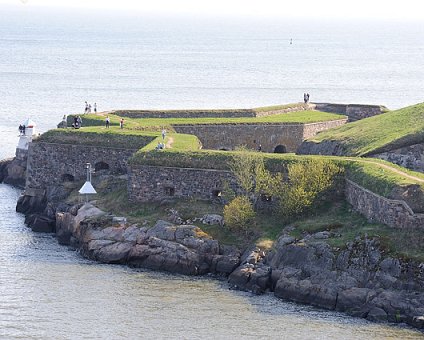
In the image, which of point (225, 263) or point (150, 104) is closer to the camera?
point (225, 263)

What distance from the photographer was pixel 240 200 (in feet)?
201

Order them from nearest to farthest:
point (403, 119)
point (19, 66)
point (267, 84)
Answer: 1. point (403, 119)
2. point (267, 84)
3. point (19, 66)

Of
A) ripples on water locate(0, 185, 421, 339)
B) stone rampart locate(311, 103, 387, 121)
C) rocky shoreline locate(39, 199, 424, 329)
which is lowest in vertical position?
ripples on water locate(0, 185, 421, 339)

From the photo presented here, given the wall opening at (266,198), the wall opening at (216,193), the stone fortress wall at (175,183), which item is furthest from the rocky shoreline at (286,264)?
the wall opening at (266,198)

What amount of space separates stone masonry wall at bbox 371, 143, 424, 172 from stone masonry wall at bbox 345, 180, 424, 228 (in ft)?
25.7

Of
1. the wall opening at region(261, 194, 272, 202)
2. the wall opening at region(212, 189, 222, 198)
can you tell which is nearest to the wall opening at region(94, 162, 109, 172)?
the wall opening at region(212, 189, 222, 198)

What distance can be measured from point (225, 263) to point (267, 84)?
103 metres

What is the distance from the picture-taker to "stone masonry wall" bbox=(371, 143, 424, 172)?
67.5 meters

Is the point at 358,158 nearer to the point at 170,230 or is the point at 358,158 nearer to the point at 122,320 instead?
the point at 170,230

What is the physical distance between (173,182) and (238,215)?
564 centimetres

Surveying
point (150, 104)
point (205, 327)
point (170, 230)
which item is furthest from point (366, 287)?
point (150, 104)

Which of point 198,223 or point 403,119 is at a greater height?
point 403,119

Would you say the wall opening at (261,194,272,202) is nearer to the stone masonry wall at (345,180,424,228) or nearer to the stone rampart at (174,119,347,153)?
the stone masonry wall at (345,180,424,228)

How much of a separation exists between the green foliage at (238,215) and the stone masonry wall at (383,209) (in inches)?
189
